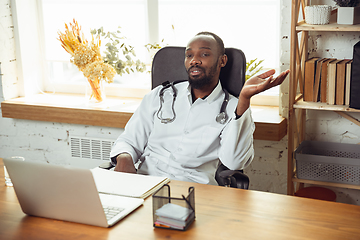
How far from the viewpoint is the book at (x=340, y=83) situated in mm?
2166

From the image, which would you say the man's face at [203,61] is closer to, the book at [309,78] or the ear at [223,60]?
the ear at [223,60]

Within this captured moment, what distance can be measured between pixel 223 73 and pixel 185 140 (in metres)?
0.39

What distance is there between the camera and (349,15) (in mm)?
2107

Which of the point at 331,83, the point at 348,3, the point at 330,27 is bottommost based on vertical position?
the point at 331,83

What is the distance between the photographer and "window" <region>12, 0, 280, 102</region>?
8.84 ft

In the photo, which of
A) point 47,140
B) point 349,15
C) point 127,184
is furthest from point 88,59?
point 349,15

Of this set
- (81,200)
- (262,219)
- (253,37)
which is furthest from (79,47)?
(262,219)

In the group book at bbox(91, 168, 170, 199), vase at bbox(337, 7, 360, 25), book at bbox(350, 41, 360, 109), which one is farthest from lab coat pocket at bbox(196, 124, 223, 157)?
vase at bbox(337, 7, 360, 25)

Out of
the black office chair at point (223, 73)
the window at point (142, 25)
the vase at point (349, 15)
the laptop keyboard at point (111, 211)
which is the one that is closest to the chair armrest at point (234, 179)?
the black office chair at point (223, 73)

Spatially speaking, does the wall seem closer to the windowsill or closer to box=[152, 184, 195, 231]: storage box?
the windowsill

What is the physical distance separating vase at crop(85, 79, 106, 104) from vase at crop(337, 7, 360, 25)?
5.33 feet

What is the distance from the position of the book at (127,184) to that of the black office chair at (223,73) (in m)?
0.33

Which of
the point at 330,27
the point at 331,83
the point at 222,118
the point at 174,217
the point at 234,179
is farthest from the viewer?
the point at 331,83

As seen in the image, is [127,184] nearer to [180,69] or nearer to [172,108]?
[172,108]
